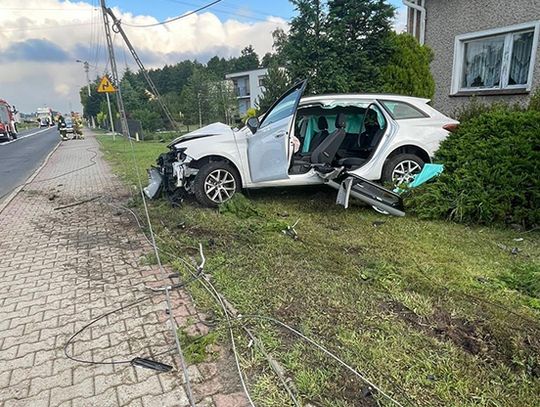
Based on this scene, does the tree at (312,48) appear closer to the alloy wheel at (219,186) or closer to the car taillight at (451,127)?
the car taillight at (451,127)

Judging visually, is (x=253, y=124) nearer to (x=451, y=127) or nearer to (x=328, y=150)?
(x=328, y=150)

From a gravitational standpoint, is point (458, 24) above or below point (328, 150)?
above

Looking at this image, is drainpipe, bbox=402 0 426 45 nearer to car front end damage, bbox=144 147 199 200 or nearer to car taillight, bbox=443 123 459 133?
car taillight, bbox=443 123 459 133

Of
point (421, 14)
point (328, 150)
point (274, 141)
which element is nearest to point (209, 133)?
point (274, 141)

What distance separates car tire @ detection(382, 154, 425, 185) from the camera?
6258 mm

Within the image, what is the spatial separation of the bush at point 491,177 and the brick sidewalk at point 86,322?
385 cm

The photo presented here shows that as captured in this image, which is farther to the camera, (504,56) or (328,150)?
(504,56)

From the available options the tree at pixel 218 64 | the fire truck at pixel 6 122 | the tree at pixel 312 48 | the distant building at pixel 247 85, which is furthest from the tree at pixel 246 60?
the tree at pixel 312 48

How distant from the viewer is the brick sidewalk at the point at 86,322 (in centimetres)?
233

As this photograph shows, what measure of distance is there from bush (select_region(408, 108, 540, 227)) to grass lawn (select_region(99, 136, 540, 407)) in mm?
281

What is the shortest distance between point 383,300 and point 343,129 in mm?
4123

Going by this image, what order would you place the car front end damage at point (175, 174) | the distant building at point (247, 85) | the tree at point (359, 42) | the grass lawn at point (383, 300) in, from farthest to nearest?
the distant building at point (247, 85)
the tree at point (359, 42)
the car front end damage at point (175, 174)
the grass lawn at point (383, 300)

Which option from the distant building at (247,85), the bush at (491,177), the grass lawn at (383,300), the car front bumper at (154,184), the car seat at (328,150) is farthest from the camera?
the distant building at (247,85)

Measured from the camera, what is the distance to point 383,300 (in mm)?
3170
